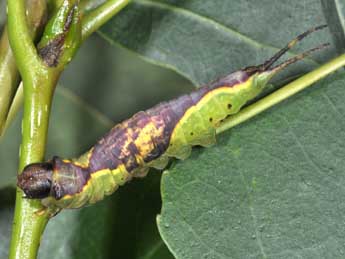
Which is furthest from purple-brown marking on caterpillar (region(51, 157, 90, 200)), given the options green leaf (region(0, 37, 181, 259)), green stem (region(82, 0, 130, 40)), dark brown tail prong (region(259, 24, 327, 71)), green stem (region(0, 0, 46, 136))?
green leaf (region(0, 37, 181, 259))

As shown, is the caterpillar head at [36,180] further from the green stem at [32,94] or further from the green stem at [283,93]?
the green stem at [283,93]

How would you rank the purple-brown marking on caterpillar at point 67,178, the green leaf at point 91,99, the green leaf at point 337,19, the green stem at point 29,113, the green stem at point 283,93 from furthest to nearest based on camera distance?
the green leaf at point 91,99, the green leaf at point 337,19, the green stem at point 283,93, the purple-brown marking on caterpillar at point 67,178, the green stem at point 29,113

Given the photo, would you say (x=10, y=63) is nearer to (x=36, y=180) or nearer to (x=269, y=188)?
(x=36, y=180)

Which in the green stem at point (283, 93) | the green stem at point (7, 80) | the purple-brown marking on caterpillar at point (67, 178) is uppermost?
the green stem at point (7, 80)

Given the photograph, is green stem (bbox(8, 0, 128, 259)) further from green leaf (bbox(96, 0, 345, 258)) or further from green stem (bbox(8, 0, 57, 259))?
green leaf (bbox(96, 0, 345, 258))

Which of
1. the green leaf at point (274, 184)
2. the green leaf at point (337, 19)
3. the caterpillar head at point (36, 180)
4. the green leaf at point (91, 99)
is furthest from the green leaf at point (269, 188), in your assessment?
the green leaf at point (91, 99)

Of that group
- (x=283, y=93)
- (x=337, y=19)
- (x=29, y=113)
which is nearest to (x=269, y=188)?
(x=283, y=93)

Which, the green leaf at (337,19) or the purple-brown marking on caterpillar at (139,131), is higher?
the purple-brown marking on caterpillar at (139,131)

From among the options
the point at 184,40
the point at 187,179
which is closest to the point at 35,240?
the point at 187,179

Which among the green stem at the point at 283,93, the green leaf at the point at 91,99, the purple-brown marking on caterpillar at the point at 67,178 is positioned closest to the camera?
the purple-brown marking on caterpillar at the point at 67,178
